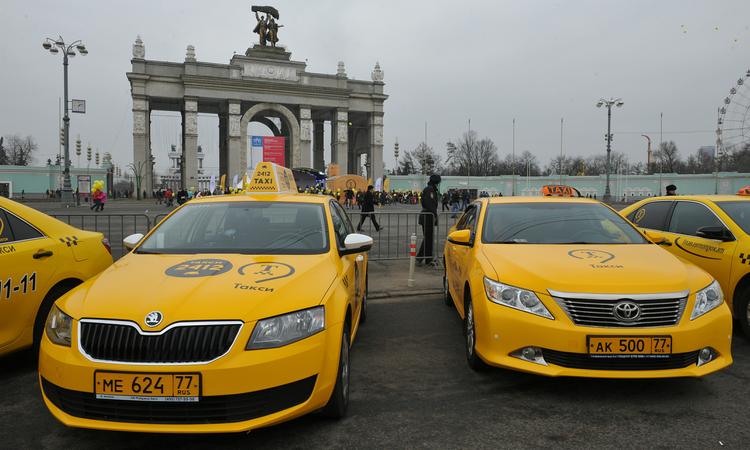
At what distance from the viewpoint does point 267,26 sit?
63.2 m

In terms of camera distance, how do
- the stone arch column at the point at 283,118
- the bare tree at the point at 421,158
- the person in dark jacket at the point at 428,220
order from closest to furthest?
the person in dark jacket at the point at 428,220, the stone arch column at the point at 283,118, the bare tree at the point at 421,158

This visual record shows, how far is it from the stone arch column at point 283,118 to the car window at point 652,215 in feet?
187

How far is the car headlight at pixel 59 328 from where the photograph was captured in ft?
9.84

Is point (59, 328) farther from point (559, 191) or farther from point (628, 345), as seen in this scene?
point (559, 191)

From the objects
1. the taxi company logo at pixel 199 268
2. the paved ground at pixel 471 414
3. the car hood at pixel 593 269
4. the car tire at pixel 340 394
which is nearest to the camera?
the paved ground at pixel 471 414

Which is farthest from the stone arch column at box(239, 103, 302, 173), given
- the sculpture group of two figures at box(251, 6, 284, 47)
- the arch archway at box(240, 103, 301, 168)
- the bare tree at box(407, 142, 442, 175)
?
the bare tree at box(407, 142, 442, 175)

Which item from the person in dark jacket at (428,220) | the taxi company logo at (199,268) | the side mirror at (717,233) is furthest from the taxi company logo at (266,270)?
the person in dark jacket at (428,220)

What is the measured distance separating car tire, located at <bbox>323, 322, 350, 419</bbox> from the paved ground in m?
0.08

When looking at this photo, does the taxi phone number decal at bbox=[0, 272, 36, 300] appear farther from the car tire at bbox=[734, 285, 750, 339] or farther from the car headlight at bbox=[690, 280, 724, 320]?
the car tire at bbox=[734, 285, 750, 339]

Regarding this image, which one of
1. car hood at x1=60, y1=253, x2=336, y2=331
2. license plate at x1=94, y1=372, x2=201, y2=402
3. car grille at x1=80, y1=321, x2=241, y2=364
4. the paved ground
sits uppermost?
car hood at x1=60, y1=253, x2=336, y2=331

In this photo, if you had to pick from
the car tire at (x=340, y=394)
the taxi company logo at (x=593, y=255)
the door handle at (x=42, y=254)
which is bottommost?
the car tire at (x=340, y=394)

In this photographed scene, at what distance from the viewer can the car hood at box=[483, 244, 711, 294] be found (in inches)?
150

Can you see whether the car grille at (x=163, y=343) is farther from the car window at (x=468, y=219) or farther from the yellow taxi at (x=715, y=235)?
the yellow taxi at (x=715, y=235)

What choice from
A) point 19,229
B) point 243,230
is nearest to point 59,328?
point 243,230
